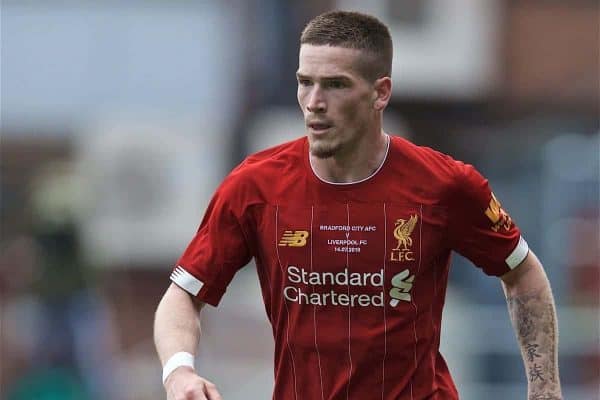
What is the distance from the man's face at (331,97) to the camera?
582 cm

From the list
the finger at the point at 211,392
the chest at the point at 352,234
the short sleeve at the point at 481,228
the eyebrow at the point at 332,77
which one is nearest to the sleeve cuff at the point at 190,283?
the chest at the point at 352,234

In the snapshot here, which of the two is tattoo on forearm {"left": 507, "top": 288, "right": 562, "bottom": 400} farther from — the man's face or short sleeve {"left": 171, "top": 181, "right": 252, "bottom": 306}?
short sleeve {"left": 171, "top": 181, "right": 252, "bottom": 306}

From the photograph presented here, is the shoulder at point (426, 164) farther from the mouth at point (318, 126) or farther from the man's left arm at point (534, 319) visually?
the man's left arm at point (534, 319)

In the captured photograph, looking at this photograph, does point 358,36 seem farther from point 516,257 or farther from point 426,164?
point 516,257

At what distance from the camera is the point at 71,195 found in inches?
531

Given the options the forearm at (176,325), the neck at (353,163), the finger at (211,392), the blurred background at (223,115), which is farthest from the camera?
the blurred background at (223,115)

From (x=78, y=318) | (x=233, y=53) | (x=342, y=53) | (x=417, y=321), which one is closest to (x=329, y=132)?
(x=342, y=53)

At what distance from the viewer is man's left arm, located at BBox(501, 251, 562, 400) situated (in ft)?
20.1

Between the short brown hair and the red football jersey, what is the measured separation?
33cm

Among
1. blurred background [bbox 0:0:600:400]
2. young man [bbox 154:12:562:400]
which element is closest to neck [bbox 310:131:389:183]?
young man [bbox 154:12:562:400]

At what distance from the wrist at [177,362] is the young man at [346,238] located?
13 cm

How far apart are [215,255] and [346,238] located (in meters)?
0.49

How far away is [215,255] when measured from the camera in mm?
5953

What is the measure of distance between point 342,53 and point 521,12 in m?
14.1
